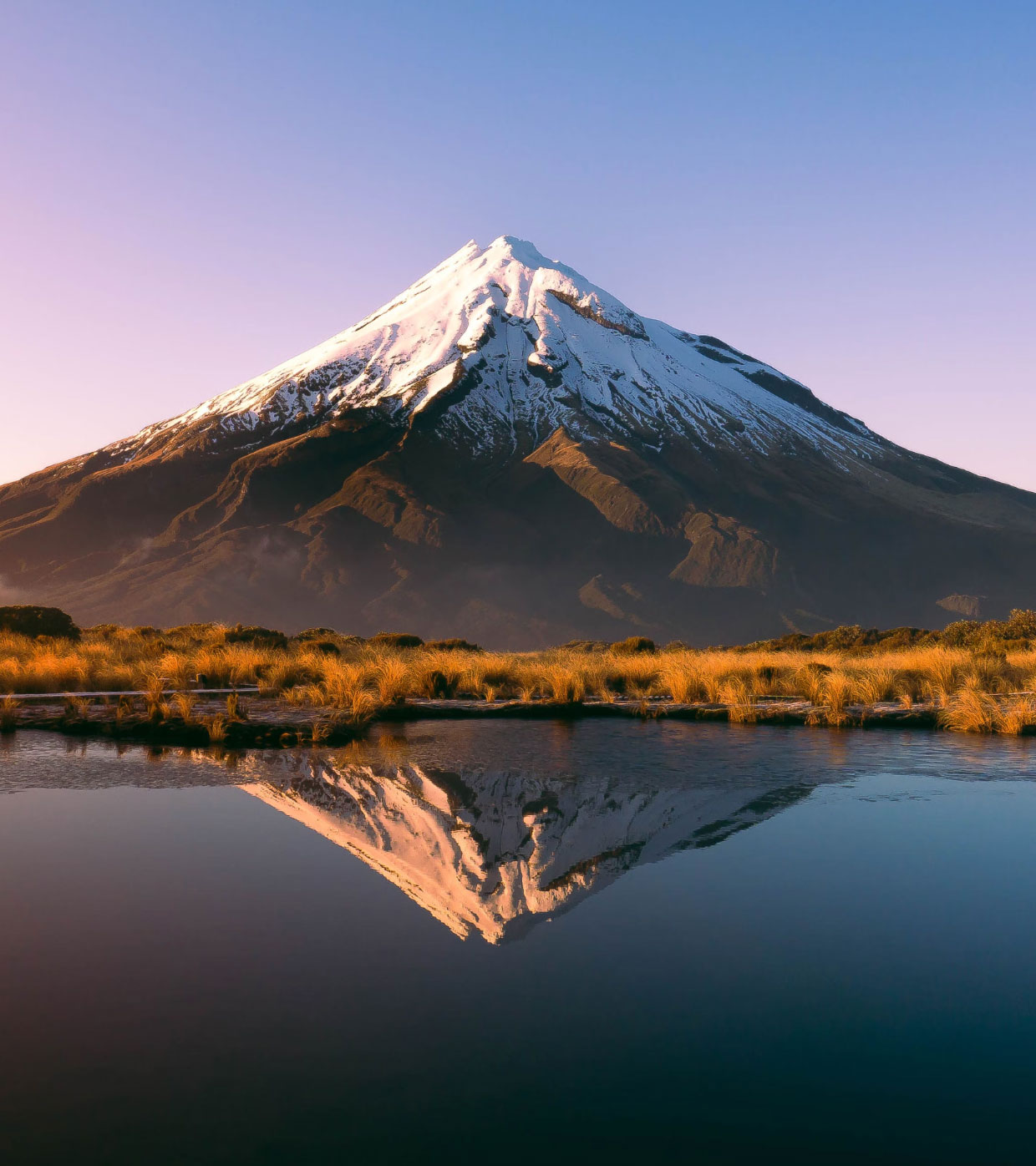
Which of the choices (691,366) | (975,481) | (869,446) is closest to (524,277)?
(691,366)

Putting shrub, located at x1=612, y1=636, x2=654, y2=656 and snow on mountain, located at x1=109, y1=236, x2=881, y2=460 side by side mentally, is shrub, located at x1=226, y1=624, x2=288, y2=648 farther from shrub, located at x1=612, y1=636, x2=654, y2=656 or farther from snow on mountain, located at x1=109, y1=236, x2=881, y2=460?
snow on mountain, located at x1=109, y1=236, x2=881, y2=460

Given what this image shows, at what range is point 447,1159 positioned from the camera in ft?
11.3

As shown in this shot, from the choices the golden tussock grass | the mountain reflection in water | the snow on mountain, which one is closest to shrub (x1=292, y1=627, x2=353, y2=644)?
the golden tussock grass

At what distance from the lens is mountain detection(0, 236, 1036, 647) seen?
110812 mm

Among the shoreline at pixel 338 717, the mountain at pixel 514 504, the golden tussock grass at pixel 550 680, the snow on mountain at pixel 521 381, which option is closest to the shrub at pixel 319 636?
the golden tussock grass at pixel 550 680

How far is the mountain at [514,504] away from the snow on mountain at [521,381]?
21.6 inches

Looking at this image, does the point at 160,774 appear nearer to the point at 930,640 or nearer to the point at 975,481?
the point at 930,640

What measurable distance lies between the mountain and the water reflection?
9139cm

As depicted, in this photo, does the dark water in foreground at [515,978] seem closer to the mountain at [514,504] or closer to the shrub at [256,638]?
the shrub at [256,638]

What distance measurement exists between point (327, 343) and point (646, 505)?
3331 inches

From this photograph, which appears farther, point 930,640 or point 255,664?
point 930,640

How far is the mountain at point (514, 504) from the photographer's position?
111m

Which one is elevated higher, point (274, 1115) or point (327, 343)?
point (327, 343)

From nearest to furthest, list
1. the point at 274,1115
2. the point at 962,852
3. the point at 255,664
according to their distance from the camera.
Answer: the point at 274,1115 → the point at 962,852 → the point at 255,664
